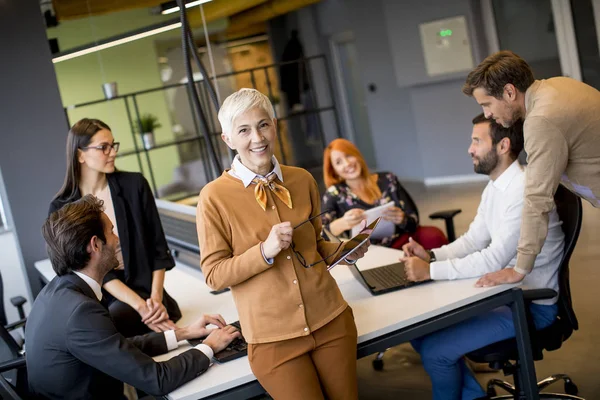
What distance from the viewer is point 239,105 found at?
228cm

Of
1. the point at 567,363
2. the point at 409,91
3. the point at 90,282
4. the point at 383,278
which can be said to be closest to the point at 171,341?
the point at 90,282

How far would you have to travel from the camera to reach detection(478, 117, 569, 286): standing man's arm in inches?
105

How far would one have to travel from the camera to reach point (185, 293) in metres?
3.71

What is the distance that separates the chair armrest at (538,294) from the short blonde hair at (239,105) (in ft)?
4.17

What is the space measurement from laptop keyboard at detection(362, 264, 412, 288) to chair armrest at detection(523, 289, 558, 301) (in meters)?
0.45

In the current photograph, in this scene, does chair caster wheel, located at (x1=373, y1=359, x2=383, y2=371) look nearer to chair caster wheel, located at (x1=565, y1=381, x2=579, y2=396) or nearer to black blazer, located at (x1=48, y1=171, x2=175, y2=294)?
chair caster wheel, located at (x1=565, y1=381, x2=579, y2=396)

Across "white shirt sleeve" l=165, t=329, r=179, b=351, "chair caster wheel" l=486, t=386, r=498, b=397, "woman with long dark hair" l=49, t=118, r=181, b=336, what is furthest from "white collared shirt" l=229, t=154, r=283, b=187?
"chair caster wheel" l=486, t=386, r=498, b=397

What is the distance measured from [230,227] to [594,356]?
2.43m

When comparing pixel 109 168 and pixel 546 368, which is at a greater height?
pixel 109 168

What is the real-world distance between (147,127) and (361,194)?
138 inches

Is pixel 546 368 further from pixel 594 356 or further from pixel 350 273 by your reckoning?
pixel 350 273

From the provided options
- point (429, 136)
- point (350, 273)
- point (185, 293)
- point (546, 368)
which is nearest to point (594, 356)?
point (546, 368)

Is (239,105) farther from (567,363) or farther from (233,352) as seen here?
(567,363)

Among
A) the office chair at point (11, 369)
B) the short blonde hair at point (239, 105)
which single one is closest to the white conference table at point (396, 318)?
the office chair at point (11, 369)
